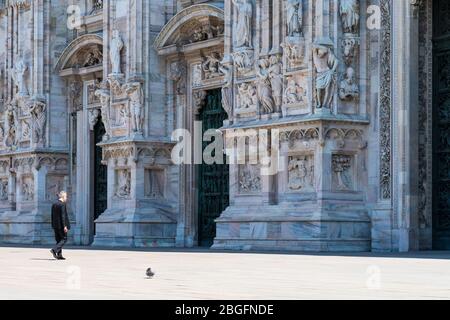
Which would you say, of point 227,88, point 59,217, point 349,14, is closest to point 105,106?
point 227,88

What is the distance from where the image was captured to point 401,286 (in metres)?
14.5

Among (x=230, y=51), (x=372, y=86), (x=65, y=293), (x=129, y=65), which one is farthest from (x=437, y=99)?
(x=65, y=293)

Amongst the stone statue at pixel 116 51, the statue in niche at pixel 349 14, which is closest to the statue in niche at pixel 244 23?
the statue in niche at pixel 349 14

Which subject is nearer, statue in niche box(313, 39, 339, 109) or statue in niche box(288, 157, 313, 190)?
statue in niche box(313, 39, 339, 109)

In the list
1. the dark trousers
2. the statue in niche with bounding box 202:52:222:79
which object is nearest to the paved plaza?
the dark trousers

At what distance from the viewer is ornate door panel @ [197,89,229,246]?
3494 cm

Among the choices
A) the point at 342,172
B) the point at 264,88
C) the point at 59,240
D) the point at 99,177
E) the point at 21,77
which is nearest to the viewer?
the point at 59,240

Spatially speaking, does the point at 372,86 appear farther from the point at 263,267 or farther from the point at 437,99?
→ the point at 263,267

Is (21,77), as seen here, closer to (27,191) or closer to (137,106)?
(27,191)

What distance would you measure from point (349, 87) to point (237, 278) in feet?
42.5

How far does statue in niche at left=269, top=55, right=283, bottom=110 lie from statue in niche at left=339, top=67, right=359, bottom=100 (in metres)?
1.74

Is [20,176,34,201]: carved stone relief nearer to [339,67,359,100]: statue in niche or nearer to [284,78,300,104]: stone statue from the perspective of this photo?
[284,78,300,104]: stone statue

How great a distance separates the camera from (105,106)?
37.4 m

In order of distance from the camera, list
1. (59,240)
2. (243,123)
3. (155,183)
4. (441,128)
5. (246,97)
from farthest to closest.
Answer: (155,183)
(246,97)
(243,123)
(441,128)
(59,240)
